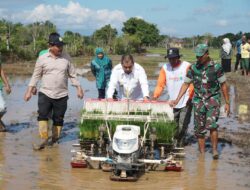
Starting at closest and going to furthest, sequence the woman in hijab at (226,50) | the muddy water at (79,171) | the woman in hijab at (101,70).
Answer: the muddy water at (79,171) < the woman in hijab at (101,70) < the woman in hijab at (226,50)

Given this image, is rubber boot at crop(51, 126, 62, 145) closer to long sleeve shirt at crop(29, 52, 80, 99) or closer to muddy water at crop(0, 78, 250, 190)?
muddy water at crop(0, 78, 250, 190)

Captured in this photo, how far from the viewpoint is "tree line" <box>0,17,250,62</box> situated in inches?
1487

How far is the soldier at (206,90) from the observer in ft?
26.5

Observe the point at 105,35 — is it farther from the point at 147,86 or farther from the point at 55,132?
the point at 147,86

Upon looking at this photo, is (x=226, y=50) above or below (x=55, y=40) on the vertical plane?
below

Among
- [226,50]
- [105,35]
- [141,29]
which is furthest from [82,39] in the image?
[226,50]

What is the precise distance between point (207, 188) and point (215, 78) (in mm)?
2180

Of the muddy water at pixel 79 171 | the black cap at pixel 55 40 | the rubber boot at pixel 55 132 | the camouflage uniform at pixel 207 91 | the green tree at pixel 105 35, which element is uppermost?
the green tree at pixel 105 35

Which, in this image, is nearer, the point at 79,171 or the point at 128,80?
the point at 79,171

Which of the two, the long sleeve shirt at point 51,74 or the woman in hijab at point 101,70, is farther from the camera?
the woman in hijab at point 101,70

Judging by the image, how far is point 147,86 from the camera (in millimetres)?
8172

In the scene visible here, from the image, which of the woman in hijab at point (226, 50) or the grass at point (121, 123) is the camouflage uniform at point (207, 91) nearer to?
the grass at point (121, 123)

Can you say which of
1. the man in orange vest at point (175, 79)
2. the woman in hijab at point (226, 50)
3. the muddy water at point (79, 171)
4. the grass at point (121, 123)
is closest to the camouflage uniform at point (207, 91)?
the man in orange vest at point (175, 79)

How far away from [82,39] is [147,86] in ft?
154
